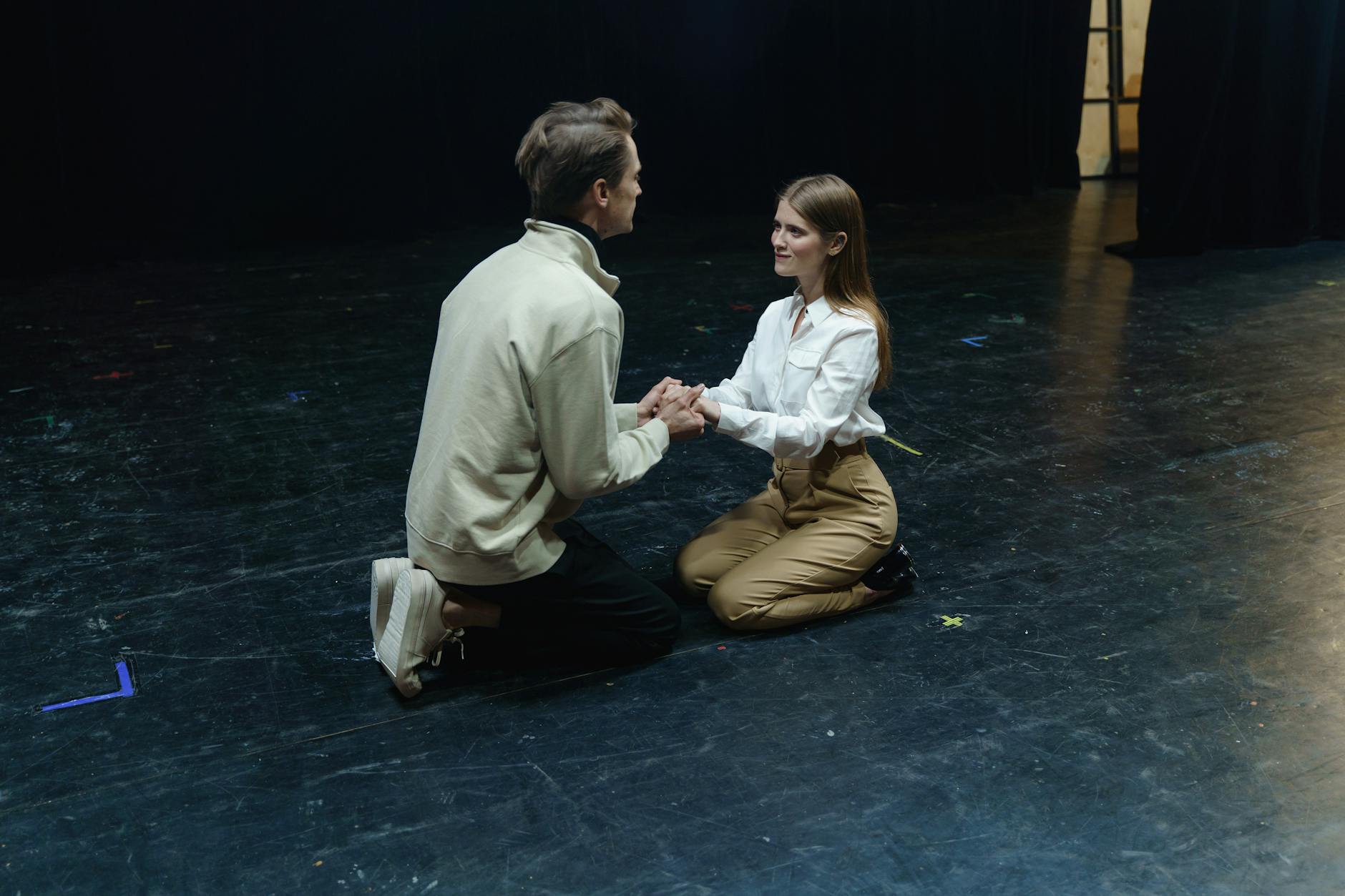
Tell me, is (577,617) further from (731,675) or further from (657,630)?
(731,675)

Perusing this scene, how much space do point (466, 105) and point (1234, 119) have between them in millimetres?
4838

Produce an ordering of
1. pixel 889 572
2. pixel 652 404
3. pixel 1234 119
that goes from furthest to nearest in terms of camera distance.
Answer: pixel 1234 119, pixel 889 572, pixel 652 404

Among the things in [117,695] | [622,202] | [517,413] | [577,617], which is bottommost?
[117,695]

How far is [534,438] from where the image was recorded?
85.9 inches

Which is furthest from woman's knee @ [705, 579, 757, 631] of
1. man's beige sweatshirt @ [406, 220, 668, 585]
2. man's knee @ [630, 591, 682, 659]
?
man's beige sweatshirt @ [406, 220, 668, 585]

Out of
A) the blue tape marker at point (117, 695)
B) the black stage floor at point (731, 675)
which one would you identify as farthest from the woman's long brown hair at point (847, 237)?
the blue tape marker at point (117, 695)

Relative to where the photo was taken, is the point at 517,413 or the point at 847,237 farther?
the point at 847,237

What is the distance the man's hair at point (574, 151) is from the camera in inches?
84.1

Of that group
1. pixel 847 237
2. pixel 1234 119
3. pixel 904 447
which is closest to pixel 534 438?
pixel 847 237

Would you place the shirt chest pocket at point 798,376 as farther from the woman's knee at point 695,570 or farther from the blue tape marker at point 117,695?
the blue tape marker at point 117,695

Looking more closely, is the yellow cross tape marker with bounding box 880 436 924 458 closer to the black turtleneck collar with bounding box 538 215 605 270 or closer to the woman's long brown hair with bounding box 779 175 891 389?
the woman's long brown hair with bounding box 779 175 891 389

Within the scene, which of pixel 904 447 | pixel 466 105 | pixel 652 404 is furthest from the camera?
pixel 466 105

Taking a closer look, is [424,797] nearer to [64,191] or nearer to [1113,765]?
[1113,765]

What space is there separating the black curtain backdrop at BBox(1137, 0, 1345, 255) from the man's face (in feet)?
16.4
